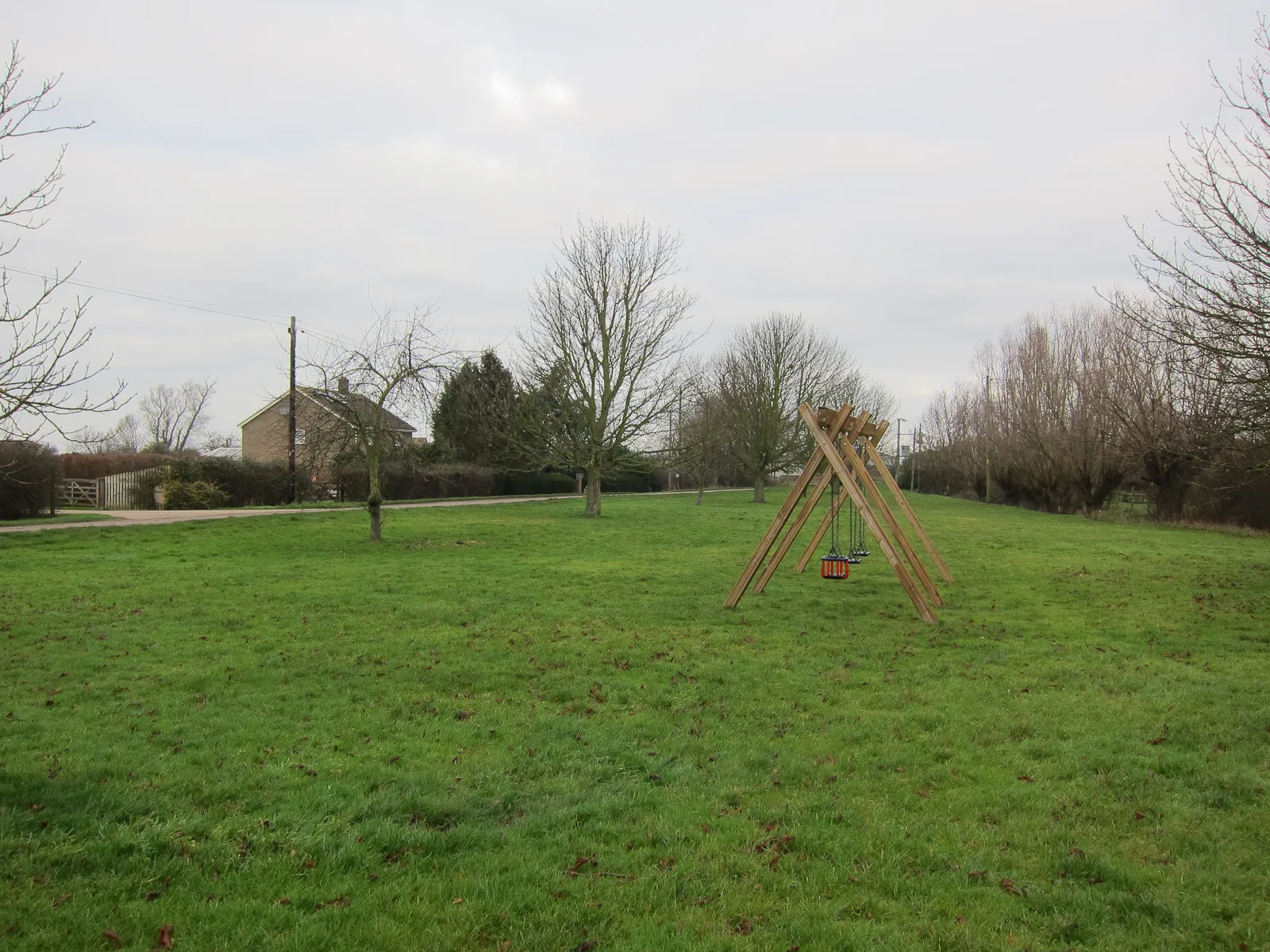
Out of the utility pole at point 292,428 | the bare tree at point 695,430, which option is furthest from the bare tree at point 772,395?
the utility pole at point 292,428

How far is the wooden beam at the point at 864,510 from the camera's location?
1052cm

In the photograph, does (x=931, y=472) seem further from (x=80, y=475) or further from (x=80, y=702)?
(x=80, y=702)

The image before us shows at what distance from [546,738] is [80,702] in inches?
157

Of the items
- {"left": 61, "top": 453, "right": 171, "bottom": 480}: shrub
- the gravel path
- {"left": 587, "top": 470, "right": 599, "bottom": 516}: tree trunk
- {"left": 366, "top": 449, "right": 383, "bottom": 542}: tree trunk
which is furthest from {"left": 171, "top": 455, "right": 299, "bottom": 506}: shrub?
{"left": 366, "top": 449, "right": 383, "bottom": 542}: tree trunk

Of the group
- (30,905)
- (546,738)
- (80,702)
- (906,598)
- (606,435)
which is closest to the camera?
(30,905)

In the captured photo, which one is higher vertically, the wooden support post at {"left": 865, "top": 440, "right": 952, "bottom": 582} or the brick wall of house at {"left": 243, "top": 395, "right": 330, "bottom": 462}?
the brick wall of house at {"left": 243, "top": 395, "right": 330, "bottom": 462}

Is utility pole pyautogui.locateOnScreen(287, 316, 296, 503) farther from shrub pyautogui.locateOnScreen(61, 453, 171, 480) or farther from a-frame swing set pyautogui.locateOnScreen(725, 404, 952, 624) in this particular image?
a-frame swing set pyautogui.locateOnScreen(725, 404, 952, 624)

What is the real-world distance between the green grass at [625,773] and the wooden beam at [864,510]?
1.27 feet

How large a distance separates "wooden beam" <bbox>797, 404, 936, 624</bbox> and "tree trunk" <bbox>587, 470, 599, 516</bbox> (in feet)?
63.0

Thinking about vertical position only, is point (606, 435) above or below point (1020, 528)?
above

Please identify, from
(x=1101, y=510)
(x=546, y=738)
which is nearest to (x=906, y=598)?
(x=546, y=738)

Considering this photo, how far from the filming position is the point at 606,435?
31.3 metres

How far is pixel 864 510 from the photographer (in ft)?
34.8

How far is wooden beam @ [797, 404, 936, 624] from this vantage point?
10.5m
